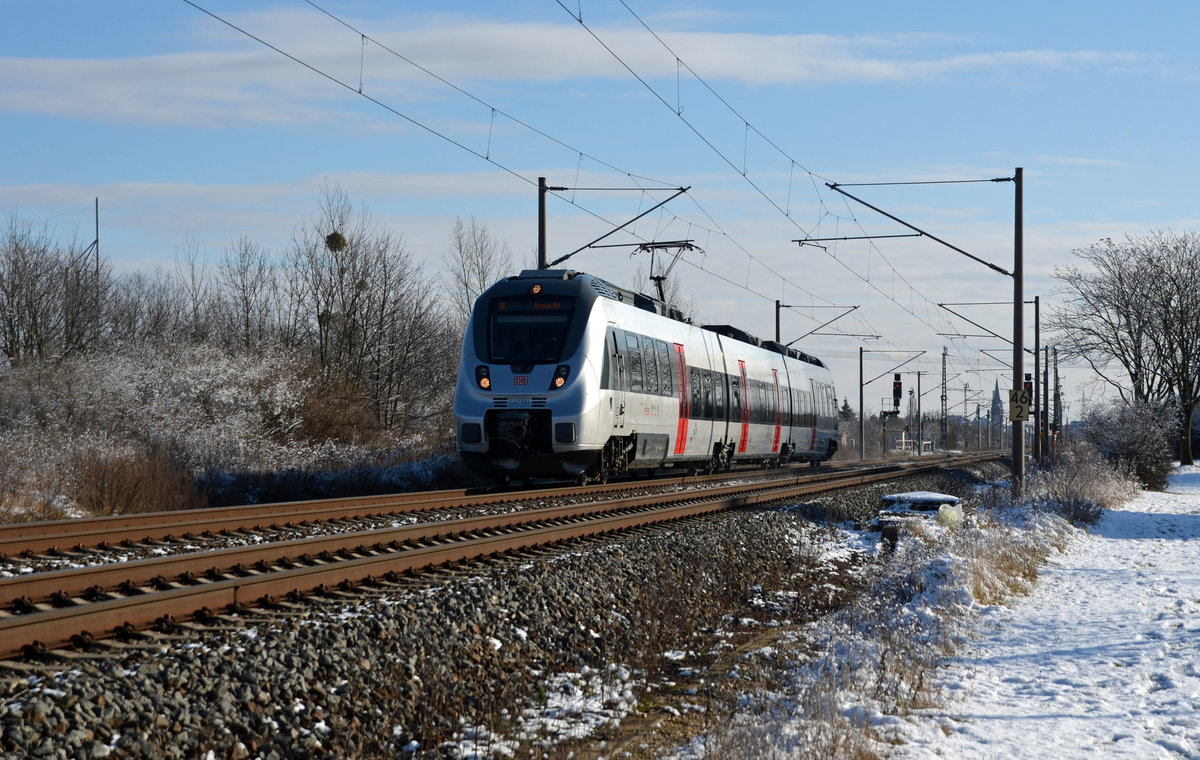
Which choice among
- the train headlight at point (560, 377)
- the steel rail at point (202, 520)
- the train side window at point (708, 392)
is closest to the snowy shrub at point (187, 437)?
the steel rail at point (202, 520)

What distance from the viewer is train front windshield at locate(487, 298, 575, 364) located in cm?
1872

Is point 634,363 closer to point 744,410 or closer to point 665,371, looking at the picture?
point 665,371

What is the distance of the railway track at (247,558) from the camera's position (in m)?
6.85

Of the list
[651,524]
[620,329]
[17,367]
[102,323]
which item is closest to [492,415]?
[620,329]

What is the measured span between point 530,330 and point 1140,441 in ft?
87.6

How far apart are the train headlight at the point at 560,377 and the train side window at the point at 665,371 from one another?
4.04m

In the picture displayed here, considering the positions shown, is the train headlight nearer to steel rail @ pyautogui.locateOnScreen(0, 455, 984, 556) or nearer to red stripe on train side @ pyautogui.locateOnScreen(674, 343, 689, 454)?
steel rail @ pyautogui.locateOnScreen(0, 455, 984, 556)

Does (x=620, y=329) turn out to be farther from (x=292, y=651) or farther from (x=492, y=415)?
(x=292, y=651)

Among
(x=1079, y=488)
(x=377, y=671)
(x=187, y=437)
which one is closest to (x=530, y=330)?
(x=187, y=437)

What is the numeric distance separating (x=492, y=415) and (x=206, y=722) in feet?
44.5

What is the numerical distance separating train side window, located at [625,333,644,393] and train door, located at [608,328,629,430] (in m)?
0.29

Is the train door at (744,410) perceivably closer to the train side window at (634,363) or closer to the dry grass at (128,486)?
the train side window at (634,363)

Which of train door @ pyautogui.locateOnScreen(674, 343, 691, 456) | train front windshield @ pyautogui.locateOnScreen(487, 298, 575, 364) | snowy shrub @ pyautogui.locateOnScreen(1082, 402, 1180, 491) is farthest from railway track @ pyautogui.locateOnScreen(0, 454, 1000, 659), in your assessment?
snowy shrub @ pyautogui.locateOnScreen(1082, 402, 1180, 491)

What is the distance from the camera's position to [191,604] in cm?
748
